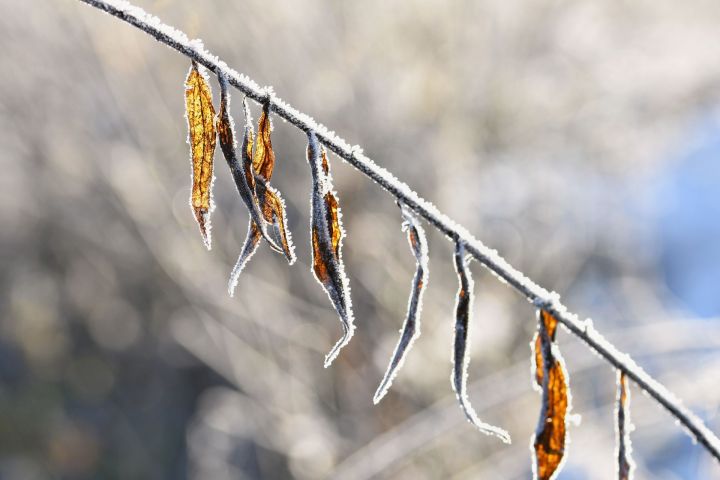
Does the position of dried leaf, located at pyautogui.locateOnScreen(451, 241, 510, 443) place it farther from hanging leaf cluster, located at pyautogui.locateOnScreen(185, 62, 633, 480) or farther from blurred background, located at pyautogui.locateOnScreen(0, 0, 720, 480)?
blurred background, located at pyautogui.locateOnScreen(0, 0, 720, 480)

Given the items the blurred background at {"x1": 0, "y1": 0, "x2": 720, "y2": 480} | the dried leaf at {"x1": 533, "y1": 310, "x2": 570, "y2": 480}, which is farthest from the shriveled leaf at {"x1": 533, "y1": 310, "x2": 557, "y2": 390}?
the blurred background at {"x1": 0, "y1": 0, "x2": 720, "y2": 480}

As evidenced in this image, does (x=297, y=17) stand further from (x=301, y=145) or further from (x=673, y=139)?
(x=673, y=139)

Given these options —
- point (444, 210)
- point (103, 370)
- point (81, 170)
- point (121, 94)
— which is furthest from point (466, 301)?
point (103, 370)

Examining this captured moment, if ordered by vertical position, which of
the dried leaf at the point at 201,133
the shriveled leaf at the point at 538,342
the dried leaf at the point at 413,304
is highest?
the dried leaf at the point at 201,133

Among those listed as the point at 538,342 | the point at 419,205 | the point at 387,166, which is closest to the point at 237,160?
the point at 419,205

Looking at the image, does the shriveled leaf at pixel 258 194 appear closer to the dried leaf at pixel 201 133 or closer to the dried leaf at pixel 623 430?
the dried leaf at pixel 201 133

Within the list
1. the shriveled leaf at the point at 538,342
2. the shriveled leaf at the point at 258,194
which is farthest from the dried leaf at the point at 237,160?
the shriveled leaf at the point at 538,342
